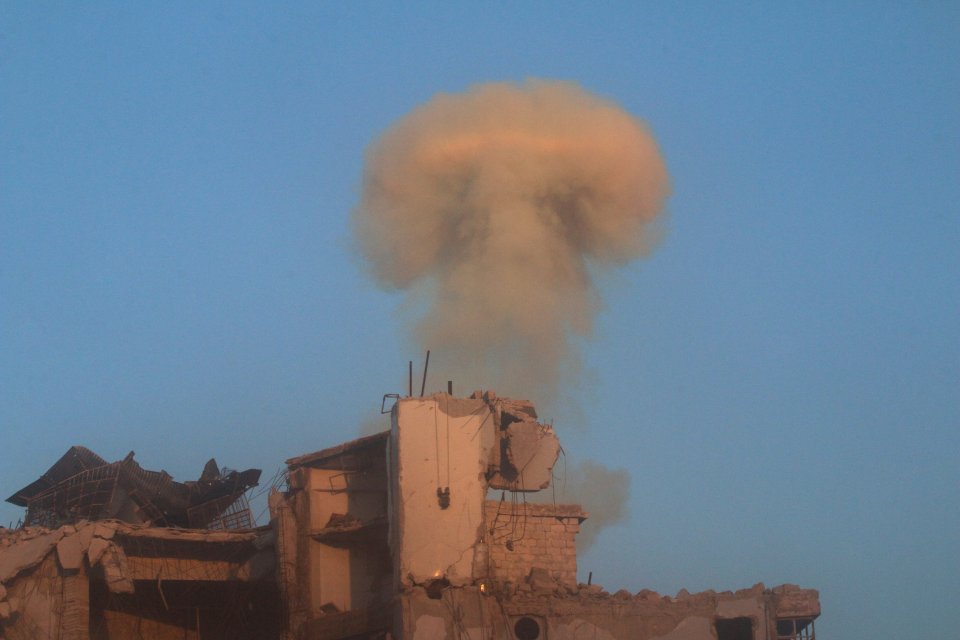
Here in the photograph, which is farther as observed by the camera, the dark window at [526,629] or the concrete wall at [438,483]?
the concrete wall at [438,483]

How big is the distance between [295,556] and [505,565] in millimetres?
5710

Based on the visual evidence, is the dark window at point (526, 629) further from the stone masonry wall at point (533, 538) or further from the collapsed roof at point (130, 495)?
the collapsed roof at point (130, 495)

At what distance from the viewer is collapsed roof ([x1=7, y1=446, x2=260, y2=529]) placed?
1617 inches

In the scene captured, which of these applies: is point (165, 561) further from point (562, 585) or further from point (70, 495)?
point (562, 585)

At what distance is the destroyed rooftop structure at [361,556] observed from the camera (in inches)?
1351

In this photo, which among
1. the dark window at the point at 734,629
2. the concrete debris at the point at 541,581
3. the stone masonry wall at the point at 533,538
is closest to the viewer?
the dark window at the point at 734,629

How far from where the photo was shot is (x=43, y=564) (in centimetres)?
3450

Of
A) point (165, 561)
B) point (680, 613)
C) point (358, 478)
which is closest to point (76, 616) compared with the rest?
point (165, 561)

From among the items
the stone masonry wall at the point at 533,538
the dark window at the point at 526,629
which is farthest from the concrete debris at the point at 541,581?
the dark window at the point at 526,629

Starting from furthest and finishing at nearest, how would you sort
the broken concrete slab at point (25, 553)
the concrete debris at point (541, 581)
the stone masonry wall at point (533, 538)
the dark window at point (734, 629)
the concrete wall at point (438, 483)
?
the stone masonry wall at point (533, 538), the concrete debris at point (541, 581), the concrete wall at point (438, 483), the dark window at point (734, 629), the broken concrete slab at point (25, 553)

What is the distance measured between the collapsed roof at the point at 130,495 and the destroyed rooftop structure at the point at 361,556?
49mm

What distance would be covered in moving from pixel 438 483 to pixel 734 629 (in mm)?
8051

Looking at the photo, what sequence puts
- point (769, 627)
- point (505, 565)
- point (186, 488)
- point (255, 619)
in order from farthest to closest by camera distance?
point (186, 488) → point (255, 619) → point (505, 565) → point (769, 627)

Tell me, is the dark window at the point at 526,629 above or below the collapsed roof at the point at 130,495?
below
